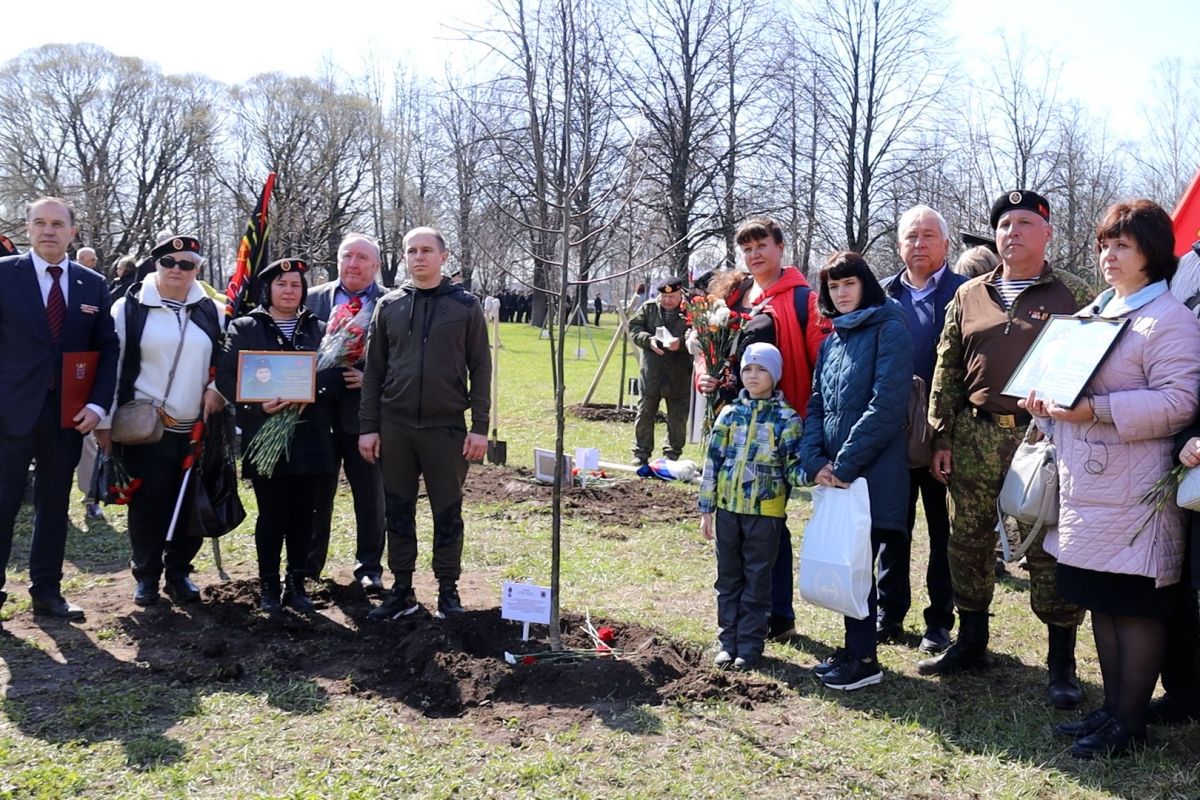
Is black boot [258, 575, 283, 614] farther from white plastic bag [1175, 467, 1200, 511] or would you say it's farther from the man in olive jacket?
white plastic bag [1175, 467, 1200, 511]

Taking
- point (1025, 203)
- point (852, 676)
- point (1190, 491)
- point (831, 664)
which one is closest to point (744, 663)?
point (831, 664)

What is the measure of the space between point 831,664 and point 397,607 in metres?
2.40

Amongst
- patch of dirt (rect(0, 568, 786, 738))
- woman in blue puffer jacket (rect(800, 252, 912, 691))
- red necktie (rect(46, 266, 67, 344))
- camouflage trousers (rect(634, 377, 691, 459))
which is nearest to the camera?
patch of dirt (rect(0, 568, 786, 738))

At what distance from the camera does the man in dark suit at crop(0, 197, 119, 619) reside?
4988mm

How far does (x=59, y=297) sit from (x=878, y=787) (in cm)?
482

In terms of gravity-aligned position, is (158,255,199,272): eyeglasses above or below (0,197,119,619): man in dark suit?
above

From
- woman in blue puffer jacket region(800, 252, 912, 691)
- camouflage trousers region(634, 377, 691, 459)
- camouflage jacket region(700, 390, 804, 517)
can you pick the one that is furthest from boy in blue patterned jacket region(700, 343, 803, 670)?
camouflage trousers region(634, 377, 691, 459)

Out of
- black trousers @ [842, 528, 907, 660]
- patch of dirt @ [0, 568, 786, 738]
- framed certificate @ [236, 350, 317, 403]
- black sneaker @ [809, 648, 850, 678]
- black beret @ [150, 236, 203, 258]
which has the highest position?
black beret @ [150, 236, 203, 258]

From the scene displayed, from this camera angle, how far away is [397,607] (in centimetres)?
523

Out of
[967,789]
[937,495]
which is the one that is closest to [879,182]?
[937,495]

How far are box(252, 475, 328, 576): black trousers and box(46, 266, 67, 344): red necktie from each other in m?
1.34

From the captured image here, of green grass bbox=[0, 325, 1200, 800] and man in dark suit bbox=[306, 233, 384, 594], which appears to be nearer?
green grass bbox=[0, 325, 1200, 800]

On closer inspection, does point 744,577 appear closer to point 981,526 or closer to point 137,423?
point 981,526

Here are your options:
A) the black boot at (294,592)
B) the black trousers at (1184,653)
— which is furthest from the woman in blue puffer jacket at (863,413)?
the black boot at (294,592)
